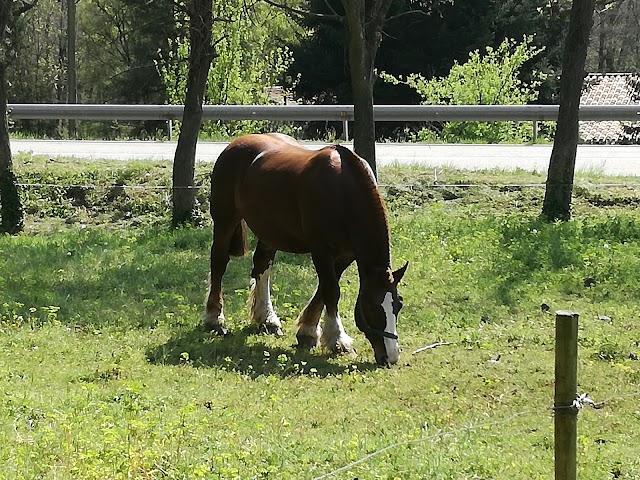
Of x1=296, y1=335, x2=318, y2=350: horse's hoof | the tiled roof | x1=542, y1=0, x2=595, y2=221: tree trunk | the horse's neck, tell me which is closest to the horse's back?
the horse's neck

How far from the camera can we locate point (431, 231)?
496 inches

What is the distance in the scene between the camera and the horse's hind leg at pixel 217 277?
30.0 feet

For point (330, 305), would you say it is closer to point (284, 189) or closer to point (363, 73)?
point (284, 189)

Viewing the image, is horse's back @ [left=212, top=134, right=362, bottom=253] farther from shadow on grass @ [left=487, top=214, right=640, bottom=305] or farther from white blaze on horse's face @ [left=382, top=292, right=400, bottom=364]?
shadow on grass @ [left=487, top=214, right=640, bottom=305]

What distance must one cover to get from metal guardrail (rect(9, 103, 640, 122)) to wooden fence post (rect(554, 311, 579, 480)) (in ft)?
55.6

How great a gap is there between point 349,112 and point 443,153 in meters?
3.08

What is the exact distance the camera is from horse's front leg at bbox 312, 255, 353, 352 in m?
8.30

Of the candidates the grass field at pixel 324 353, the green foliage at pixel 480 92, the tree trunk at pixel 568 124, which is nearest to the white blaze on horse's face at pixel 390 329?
the grass field at pixel 324 353

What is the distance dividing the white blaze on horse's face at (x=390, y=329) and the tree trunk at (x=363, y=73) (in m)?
4.93

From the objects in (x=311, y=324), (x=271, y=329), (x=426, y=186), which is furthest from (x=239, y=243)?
(x=426, y=186)

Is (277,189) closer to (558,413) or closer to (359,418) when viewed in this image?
(359,418)

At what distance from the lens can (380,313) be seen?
310 inches

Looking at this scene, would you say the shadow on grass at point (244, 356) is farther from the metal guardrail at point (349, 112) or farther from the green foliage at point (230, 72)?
the green foliage at point (230, 72)

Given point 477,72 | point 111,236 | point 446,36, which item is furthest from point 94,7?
point 111,236
